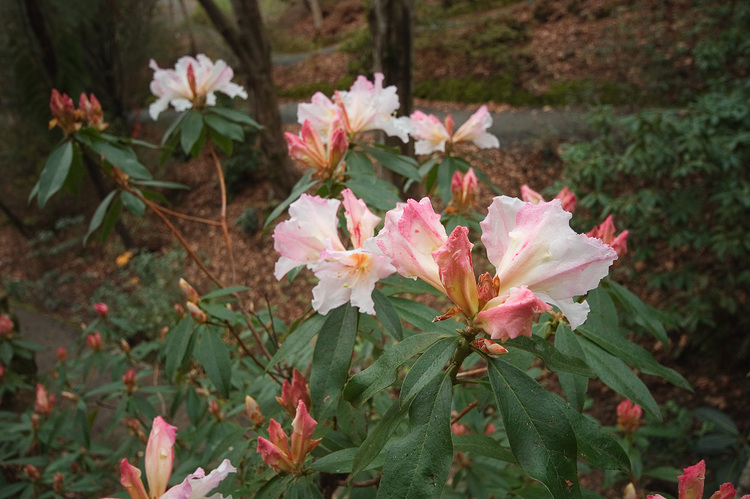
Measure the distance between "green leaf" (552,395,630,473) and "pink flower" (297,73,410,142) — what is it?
0.78m

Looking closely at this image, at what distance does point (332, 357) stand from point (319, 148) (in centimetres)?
52

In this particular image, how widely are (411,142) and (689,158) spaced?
1.63m

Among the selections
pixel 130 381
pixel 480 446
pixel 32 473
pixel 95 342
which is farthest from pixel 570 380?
pixel 32 473

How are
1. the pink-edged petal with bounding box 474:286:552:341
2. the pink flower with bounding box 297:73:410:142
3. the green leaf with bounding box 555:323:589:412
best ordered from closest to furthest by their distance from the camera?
the pink-edged petal with bounding box 474:286:552:341
the green leaf with bounding box 555:323:589:412
the pink flower with bounding box 297:73:410:142

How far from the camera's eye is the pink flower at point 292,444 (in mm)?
789

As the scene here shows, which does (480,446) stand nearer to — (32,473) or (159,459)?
(159,459)

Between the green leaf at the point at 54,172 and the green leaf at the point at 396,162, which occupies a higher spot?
the green leaf at the point at 54,172

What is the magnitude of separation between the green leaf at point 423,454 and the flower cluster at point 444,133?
34.7 inches

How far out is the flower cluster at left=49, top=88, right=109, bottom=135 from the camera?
4.23 feet

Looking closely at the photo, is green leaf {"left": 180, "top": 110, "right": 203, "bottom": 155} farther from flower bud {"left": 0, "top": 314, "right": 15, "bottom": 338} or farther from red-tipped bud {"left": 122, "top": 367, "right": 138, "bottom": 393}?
flower bud {"left": 0, "top": 314, "right": 15, "bottom": 338}

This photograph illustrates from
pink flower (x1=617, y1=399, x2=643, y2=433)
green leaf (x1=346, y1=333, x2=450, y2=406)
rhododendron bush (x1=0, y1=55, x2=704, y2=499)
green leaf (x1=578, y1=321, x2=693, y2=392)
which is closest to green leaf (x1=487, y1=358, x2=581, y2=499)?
rhododendron bush (x1=0, y1=55, x2=704, y2=499)

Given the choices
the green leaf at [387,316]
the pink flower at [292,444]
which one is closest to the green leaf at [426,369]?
the green leaf at [387,316]

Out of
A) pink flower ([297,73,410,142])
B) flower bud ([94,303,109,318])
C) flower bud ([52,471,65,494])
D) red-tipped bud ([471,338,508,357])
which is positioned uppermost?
pink flower ([297,73,410,142])

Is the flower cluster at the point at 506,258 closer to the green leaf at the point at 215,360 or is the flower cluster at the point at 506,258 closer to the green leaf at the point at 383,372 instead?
the green leaf at the point at 383,372
